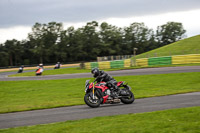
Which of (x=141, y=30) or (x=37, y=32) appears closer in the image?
(x=37, y=32)

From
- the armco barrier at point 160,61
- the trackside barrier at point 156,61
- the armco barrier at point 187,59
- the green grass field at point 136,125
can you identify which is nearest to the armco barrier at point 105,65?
the trackside barrier at point 156,61

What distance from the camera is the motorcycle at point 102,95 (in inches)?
441

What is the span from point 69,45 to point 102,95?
80.0 m

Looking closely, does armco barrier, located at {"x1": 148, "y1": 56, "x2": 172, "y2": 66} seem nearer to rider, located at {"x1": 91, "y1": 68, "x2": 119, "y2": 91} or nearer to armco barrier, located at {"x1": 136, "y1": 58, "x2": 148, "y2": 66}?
armco barrier, located at {"x1": 136, "y1": 58, "x2": 148, "y2": 66}

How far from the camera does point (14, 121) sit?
9328 millimetres

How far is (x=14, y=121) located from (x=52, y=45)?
264 feet

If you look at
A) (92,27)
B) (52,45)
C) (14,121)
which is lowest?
(14,121)

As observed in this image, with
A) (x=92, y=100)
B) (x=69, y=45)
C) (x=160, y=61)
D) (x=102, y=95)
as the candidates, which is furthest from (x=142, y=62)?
(x=69, y=45)

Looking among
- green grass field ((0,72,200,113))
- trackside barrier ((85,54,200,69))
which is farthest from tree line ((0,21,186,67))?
green grass field ((0,72,200,113))

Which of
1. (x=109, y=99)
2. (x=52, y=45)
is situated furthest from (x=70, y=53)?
(x=109, y=99)

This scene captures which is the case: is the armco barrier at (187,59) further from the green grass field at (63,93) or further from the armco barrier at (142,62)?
the green grass field at (63,93)

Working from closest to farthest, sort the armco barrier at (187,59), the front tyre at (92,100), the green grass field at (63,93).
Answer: the front tyre at (92,100) < the green grass field at (63,93) < the armco barrier at (187,59)

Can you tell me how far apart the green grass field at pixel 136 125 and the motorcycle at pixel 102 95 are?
2.78 m

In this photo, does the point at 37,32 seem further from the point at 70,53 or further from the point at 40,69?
the point at 40,69
